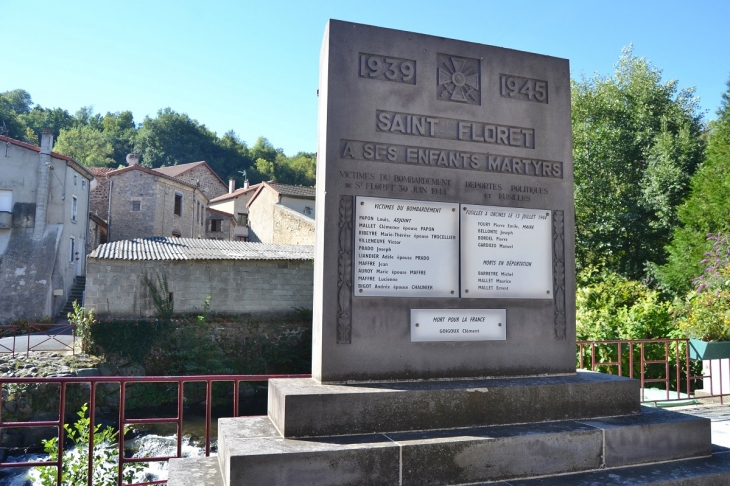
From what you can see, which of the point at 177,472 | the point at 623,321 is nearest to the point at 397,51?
the point at 177,472

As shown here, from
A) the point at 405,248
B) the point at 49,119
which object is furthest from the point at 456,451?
the point at 49,119

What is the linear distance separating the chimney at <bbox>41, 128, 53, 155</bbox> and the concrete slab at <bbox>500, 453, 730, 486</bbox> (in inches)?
1092

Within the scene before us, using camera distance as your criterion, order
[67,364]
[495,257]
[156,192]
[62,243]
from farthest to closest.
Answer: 1. [156,192]
2. [62,243]
3. [67,364]
4. [495,257]

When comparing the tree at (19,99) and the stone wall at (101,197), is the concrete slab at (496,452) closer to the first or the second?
the stone wall at (101,197)

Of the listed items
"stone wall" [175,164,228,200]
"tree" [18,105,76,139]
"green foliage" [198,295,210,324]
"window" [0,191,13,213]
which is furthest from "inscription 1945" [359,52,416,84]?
"tree" [18,105,76,139]

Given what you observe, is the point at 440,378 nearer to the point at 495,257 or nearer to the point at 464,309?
the point at 464,309

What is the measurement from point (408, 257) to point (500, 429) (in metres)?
1.32

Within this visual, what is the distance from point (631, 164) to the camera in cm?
2397

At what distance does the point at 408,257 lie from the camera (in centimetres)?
401

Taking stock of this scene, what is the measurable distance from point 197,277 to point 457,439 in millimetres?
19290

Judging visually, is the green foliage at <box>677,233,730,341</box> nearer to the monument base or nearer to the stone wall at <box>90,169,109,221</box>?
the monument base

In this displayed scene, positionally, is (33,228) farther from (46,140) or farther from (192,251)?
(192,251)

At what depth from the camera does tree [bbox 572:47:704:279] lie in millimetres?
21625

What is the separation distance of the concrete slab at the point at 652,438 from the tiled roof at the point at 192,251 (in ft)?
62.0
